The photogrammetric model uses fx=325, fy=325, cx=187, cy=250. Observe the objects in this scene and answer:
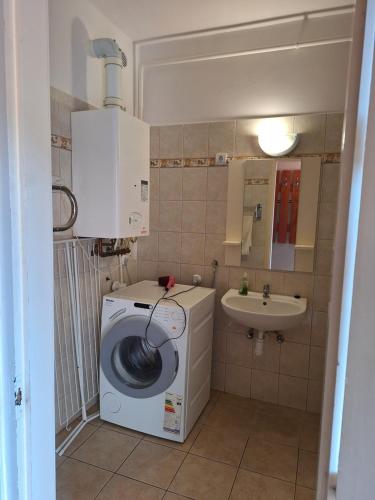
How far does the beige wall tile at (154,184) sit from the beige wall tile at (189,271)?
0.59 metres

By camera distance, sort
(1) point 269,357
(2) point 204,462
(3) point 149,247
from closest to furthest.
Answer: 1. (2) point 204,462
2. (1) point 269,357
3. (3) point 149,247

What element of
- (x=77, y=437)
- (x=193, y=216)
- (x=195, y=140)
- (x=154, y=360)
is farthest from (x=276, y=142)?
(x=77, y=437)

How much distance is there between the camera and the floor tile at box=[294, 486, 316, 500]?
1635 millimetres

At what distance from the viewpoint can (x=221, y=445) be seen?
1982mm

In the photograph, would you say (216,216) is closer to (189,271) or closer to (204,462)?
(189,271)

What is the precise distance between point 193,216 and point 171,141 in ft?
1.95

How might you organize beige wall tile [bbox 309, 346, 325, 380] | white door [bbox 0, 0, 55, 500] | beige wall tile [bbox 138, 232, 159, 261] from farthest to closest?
beige wall tile [bbox 138, 232, 159, 261], beige wall tile [bbox 309, 346, 325, 380], white door [bbox 0, 0, 55, 500]

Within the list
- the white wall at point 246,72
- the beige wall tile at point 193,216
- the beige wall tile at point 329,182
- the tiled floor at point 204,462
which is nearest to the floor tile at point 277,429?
the tiled floor at point 204,462

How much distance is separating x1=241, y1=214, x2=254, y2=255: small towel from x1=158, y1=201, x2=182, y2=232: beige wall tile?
502 millimetres

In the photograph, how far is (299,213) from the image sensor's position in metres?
2.19

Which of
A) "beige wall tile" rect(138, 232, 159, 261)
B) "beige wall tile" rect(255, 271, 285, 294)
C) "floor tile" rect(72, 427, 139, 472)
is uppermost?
"beige wall tile" rect(138, 232, 159, 261)

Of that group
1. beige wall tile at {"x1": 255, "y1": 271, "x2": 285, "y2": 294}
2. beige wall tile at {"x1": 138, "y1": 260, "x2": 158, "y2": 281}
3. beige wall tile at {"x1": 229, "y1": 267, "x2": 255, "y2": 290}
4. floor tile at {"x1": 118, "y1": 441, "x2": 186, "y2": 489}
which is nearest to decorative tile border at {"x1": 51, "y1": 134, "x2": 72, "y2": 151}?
beige wall tile at {"x1": 138, "y1": 260, "x2": 158, "y2": 281}

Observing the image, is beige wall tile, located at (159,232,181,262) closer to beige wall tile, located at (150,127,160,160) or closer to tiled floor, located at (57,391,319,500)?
beige wall tile, located at (150,127,160,160)

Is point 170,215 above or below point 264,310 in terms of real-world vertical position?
above
